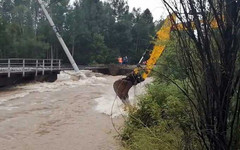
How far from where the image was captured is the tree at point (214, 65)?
2.91 m

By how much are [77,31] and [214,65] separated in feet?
166

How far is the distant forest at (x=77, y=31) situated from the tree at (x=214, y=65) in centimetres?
4118

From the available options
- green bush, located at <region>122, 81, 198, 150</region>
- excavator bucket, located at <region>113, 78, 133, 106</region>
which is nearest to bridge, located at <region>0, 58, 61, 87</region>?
excavator bucket, located at <region>113, 78, 133, 106</region>

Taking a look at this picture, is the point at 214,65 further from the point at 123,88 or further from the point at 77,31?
the point at 77,31

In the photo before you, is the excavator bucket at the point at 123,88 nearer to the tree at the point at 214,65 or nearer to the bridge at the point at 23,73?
the tree at the point at 214,65

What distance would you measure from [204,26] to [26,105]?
13.0 metres

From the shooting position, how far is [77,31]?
5269 cm

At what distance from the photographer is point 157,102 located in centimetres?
676

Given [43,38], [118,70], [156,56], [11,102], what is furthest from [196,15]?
[43,38]

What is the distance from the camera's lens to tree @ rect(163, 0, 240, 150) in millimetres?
2914

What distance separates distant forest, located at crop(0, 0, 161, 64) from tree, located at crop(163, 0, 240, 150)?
4118 cm

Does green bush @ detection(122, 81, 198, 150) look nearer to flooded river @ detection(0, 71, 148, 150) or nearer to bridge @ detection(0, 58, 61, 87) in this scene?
flooded river @ detection(0, 71, 148, 150)

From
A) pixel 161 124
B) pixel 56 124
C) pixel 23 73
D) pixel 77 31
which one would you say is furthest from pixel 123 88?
pixel 77 31

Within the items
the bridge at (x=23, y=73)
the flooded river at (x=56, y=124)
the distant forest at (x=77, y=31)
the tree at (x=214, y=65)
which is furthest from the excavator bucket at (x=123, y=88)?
the distant forest at (x=77, y=31)
